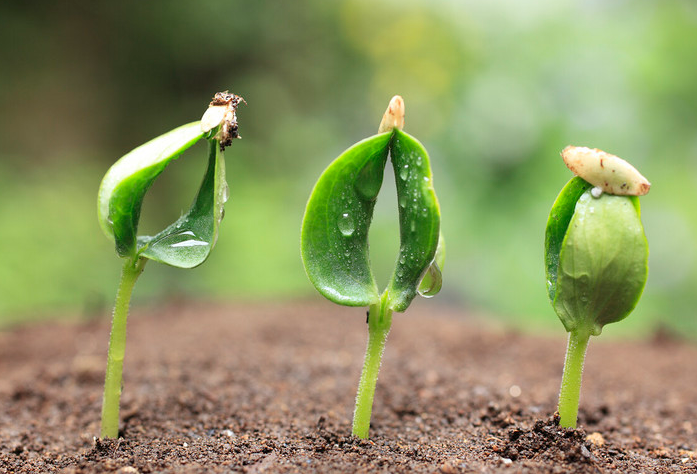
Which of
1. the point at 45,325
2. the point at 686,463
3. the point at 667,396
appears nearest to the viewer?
the point at 686,463

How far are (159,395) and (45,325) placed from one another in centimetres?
112

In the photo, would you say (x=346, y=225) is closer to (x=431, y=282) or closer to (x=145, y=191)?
(x=431, y=282)

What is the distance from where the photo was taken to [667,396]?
1.58 m

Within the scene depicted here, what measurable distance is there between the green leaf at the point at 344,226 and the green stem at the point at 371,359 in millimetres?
28

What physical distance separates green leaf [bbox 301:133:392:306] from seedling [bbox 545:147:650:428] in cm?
30

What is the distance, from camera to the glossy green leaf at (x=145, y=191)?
96cm

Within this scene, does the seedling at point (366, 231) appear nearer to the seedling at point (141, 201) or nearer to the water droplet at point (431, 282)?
the water droplet at point (431, 282)

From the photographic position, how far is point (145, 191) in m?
1.00

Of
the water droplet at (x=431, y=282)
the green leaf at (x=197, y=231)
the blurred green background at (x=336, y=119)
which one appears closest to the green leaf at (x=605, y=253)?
the water droplet at (x=431, y=282)

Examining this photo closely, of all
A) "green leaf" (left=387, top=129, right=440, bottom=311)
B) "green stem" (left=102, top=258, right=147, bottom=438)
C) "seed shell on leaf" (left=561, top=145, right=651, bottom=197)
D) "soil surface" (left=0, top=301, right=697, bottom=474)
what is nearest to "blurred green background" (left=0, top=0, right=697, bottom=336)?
"soil surface" (left=0, top=301, right=697, bottom=474)

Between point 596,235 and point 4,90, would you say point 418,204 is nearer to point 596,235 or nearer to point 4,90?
point 596,235

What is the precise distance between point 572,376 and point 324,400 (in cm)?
60

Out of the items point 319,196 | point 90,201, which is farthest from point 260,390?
point 90,201

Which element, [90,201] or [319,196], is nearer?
[319,196]
